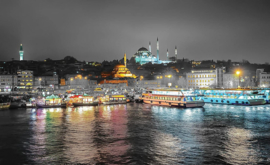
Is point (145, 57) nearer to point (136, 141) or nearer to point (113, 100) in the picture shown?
point (113, 100)

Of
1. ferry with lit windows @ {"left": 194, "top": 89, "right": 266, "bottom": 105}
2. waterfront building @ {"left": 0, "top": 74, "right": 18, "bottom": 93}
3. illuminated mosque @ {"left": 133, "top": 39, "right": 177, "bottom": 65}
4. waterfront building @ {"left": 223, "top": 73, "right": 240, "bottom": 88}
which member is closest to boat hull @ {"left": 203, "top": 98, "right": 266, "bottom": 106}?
ferry with lit windows @ {"left": 194, "top": 89, "right": 266, "bottom": 105}

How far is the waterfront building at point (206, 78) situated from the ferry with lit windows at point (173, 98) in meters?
30.2

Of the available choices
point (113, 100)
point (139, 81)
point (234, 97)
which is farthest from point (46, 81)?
point (234, 97)

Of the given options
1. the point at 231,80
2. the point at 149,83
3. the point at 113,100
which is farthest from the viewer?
the point at 149,83

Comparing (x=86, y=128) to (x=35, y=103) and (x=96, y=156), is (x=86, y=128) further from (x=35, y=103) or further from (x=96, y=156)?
(x=35, y=103)

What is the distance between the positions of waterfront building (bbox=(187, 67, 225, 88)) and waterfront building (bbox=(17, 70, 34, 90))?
134 ft

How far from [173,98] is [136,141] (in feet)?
69.5

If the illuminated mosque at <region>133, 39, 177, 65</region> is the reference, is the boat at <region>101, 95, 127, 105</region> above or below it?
below

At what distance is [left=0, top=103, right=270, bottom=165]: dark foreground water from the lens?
14156mm

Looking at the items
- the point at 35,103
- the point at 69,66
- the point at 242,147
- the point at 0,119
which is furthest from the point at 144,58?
the point at 242,147

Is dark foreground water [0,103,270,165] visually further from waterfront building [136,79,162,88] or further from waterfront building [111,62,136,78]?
waterfront building [111,62,136,78]

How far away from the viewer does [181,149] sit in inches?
613

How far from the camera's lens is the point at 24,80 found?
67.2m

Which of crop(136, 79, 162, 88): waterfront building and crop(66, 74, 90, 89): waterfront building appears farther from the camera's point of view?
crop(136, 79, 162, 88): waterfront building
